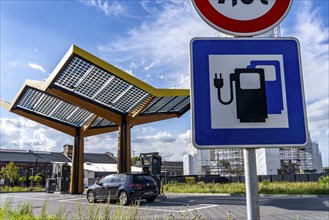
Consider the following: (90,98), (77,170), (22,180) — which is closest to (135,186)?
(90,98)

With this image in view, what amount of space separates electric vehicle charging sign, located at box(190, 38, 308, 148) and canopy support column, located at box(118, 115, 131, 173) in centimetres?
2272

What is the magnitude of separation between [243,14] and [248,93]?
0.48 m

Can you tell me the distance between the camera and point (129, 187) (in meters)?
17.4

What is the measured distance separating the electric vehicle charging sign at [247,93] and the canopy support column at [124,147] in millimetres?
22718

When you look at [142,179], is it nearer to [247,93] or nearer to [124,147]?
[124,147]

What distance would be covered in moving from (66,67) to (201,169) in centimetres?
5913

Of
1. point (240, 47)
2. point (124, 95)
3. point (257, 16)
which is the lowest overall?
point (240, 47)

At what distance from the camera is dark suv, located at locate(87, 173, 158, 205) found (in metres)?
17.3

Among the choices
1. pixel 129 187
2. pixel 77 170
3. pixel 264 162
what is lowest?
pixel 129 187

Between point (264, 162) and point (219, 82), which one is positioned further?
point (264, 162)

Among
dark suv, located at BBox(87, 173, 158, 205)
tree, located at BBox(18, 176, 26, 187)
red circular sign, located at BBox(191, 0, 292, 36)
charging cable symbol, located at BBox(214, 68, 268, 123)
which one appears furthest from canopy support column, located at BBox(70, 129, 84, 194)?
tree, located at BBox(18, 176, 26, 187)

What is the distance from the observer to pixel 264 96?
1901mm

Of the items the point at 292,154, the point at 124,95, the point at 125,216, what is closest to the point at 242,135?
the point at 125,216

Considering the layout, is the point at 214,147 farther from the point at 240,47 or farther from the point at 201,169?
the point at 201,169
